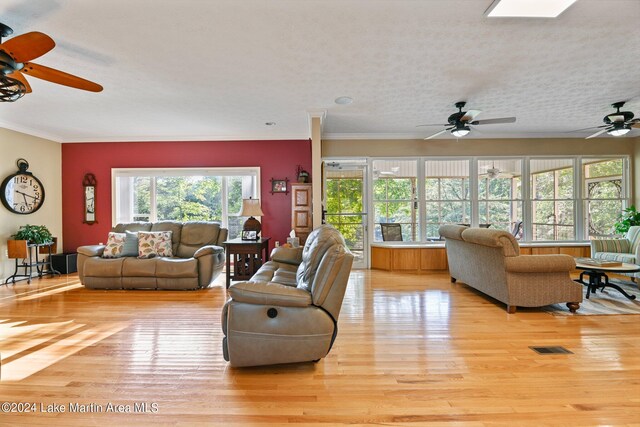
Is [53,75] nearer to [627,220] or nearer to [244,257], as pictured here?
[244,257]

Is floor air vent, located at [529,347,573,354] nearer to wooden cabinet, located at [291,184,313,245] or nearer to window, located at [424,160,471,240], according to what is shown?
wooden cabinet, located at [291,184,313,245]

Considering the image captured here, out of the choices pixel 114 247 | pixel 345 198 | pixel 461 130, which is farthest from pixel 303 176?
pixel 114 247

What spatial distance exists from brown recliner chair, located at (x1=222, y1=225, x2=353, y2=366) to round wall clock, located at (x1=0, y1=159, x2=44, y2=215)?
541cm

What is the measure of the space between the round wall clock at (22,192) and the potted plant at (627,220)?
10667mm

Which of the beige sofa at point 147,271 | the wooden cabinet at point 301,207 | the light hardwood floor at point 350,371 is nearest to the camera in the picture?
the light hardwood floor at point 350,371

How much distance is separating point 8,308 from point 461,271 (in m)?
5.88

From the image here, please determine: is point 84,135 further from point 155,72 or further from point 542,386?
point 542,386

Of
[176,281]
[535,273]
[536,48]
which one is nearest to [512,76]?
[536,48]

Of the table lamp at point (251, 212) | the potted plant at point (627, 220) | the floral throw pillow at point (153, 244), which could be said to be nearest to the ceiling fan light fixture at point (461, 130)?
the table lamp at point (251, 212)

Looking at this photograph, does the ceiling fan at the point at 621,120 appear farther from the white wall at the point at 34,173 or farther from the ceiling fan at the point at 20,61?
the white wall at the point at 34,173

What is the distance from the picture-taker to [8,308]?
148 inches

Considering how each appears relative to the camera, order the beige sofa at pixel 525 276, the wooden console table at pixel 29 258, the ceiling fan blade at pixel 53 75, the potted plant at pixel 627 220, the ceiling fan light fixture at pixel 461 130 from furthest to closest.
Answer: the potted plant at pixel 627 220 < the wooden console table at pixel 29 258 < the ceiling fan light fixture at pixel 461 130 < the beige sofa at pixel 525 276 < the ceiling fan blade at pixel 53 75

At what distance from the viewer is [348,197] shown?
651 cm

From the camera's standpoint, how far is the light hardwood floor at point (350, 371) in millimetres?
1825
